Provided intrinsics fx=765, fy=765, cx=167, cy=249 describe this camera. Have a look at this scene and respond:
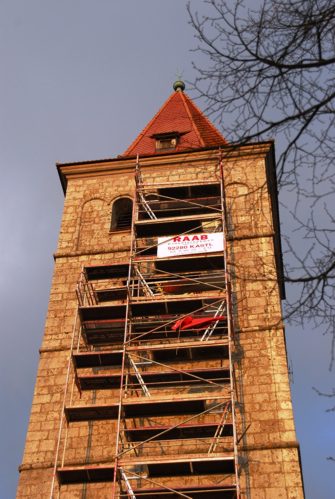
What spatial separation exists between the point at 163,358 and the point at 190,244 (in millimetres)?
2950

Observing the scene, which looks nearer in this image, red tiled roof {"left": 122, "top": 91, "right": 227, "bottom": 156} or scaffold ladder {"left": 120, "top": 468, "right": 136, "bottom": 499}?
scaffold ladder {"left": 120, "top": 468, "right": 136, "bottom": 499}

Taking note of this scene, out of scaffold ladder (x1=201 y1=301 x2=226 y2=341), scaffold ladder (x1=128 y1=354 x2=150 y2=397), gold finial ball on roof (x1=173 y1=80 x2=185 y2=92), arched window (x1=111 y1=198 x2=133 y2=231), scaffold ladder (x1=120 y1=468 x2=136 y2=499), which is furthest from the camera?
gold finial ball on roof (x1=173 y1=80 x2=185 y2=92)

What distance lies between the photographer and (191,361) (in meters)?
15.4

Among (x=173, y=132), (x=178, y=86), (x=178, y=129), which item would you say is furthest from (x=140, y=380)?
(x=178, y=86)

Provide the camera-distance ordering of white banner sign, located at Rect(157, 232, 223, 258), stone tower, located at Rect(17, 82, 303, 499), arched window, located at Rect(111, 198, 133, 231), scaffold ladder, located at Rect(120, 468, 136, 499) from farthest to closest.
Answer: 1. arched window, located at Rect(111, 198, 133, 231)
2. white banner sign, located at Rect(157, 232, 223, 258)
3. stone tower, located at Rect(17, 82, 303, 499)
4. scaffold ladder, located at Rect(120, 468, 136, 499)

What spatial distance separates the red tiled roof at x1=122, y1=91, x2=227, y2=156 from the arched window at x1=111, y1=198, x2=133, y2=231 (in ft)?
5.73

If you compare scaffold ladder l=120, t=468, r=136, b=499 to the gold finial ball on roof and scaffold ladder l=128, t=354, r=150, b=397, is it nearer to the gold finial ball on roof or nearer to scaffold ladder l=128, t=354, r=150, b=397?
scaffold ladder l=128, t=354, r=150, b=397

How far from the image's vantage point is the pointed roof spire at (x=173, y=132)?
22739 millimetres

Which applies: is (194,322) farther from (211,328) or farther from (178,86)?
(178,86)

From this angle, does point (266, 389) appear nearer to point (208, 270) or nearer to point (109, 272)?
point (208, 270)

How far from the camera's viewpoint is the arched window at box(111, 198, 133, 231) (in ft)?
65.5

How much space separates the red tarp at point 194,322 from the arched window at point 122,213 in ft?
15.5

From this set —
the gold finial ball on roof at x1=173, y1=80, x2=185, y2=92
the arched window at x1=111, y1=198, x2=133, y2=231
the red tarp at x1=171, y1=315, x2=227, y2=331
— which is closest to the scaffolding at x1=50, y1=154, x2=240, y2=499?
the red tarp at x1=171, y1=315, x2=227, y2=331

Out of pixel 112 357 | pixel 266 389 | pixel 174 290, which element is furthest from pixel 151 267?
pixel 266 389
